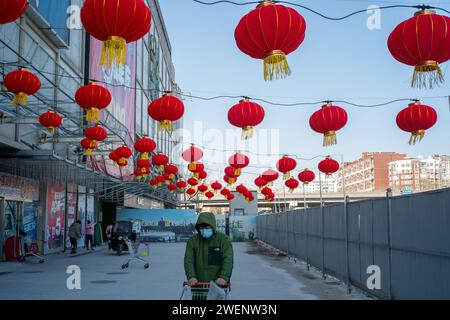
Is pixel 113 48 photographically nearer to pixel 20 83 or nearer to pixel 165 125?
pixel 165 125

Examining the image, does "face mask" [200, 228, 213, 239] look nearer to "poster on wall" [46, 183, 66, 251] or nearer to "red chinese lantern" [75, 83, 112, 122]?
"red chinese lantern" [75, 83, 112, 122]

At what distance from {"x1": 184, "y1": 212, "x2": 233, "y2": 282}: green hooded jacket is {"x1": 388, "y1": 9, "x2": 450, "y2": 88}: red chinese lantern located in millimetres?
3986

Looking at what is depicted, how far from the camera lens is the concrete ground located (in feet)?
38.1

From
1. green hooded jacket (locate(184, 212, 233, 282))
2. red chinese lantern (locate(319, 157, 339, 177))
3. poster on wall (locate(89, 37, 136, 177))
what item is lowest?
green hooded jacket (locate(184, 212, 233, 282))

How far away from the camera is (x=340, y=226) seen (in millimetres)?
13680

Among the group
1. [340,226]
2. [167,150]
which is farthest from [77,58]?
[167,150]

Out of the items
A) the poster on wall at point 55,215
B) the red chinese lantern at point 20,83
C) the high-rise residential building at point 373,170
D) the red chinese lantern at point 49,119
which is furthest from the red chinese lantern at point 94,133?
the high-rise residential building at point 373,170

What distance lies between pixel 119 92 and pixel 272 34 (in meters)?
27.8

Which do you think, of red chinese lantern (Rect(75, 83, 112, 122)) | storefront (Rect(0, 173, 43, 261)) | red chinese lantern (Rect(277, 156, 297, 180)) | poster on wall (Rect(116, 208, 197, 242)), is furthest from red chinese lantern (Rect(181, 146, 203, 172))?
poster on wall (Rect(116, 208, 197, 242))

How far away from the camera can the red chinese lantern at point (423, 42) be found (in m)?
7.18

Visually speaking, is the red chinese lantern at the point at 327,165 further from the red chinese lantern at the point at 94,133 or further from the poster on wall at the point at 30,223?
the poster on wall at the point at 30,223

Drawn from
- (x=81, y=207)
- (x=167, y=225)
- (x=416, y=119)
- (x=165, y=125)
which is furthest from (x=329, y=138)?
(x=167, y=225)

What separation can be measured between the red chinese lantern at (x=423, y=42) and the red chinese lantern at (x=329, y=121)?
3770mm

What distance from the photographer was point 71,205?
88.0 feet
